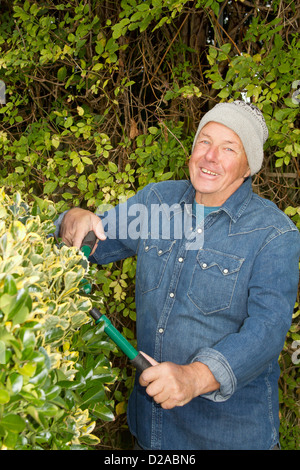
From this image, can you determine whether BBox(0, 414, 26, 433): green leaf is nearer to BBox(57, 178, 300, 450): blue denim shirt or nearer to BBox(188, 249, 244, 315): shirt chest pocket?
BBox(57, 178, 300, 450): blue denim shirt

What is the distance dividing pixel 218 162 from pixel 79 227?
0.53 metres

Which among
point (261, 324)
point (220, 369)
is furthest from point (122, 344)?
point (261, 324)

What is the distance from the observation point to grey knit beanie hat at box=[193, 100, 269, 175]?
165 centimetres

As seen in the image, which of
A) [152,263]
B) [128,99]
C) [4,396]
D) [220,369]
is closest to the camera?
[4,396]

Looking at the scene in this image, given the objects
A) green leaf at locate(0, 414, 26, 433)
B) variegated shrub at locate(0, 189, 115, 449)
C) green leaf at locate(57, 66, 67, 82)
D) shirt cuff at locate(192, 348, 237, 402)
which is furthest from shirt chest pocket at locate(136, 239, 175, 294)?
green leaf at locate(57, 66, 67, 82)

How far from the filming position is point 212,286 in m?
1.59

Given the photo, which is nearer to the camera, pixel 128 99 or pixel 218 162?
pixel 218 162

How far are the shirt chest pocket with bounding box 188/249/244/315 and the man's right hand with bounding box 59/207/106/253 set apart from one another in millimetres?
351

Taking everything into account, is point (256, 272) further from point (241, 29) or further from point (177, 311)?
point (241, 29)

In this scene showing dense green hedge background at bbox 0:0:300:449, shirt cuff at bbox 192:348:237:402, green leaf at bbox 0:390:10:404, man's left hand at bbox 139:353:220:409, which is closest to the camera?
green leaf at bbox 0:390:10:404
